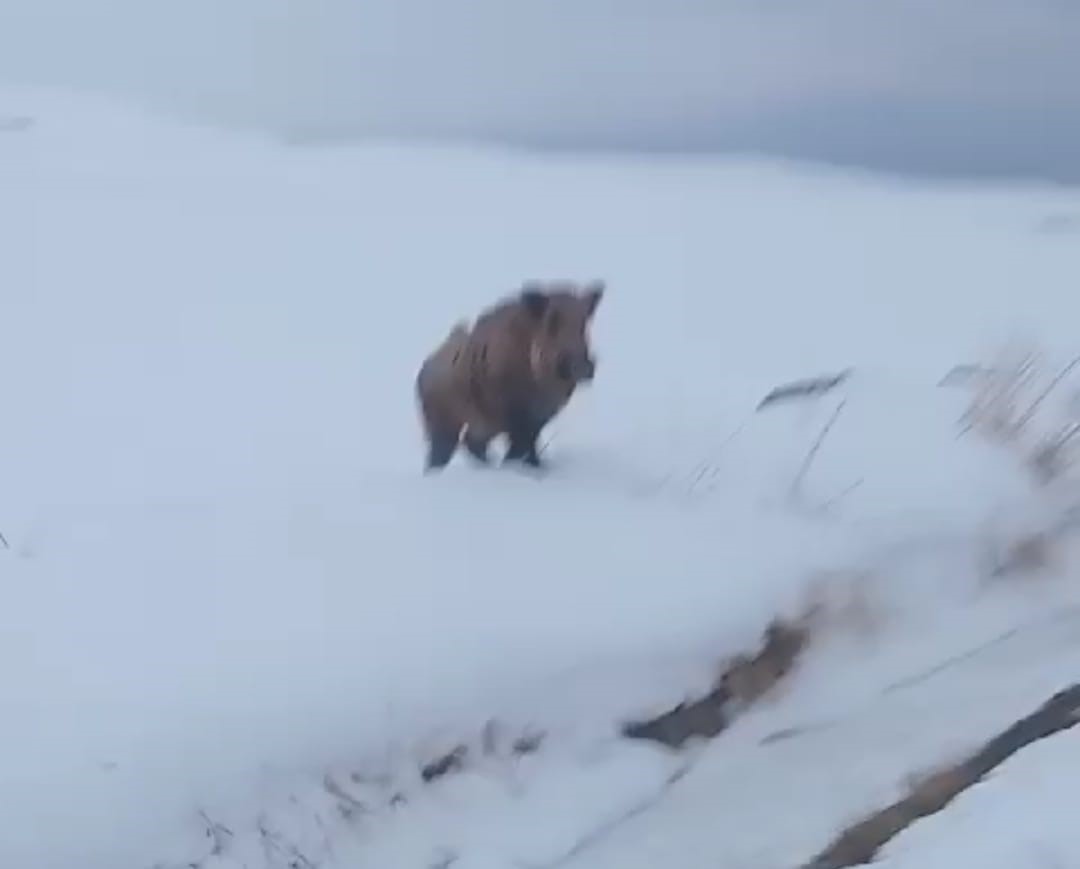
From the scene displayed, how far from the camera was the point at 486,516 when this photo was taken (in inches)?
78.4

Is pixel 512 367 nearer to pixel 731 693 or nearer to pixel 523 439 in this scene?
pixel 523 439

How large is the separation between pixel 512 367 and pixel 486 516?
174mm

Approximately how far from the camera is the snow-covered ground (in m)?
1.74

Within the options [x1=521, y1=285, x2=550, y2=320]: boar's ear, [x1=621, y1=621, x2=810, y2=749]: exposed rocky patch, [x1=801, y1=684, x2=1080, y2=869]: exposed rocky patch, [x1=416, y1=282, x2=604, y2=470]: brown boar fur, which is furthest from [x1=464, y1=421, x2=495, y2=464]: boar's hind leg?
[x1=801, y1=684, x2=1080, y2=869]: exposed rocky patch

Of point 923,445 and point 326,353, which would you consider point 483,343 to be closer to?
point 326,353

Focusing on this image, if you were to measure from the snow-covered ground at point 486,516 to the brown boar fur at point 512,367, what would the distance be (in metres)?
0.08

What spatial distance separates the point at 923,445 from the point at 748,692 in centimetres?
44

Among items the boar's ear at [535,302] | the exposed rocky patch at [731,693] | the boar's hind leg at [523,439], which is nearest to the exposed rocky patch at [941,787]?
the exposed rocky patch at [731,693]

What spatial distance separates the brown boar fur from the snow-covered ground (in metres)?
0.08

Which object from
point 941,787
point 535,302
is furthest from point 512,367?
point 941,787

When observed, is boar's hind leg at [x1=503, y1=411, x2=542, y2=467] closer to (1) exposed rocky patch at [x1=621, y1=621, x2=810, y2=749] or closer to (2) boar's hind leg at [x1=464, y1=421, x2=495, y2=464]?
(2) boar's hind leg at [x1=464, y1=421, x2=495, y2=464]

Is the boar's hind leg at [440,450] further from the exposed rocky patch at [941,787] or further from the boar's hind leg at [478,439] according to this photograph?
the exposed rocky patch at [941,787]

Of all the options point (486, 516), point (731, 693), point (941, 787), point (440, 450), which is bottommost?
point (941, 787)

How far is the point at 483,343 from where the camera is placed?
1.99 meters
